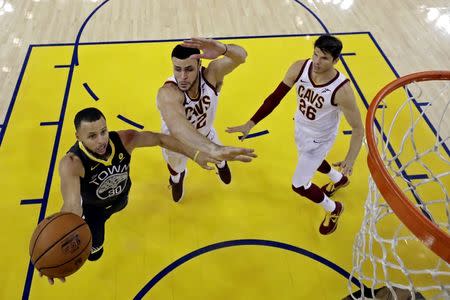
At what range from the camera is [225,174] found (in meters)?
4.08

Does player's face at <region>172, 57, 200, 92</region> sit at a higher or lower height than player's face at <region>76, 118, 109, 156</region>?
higher

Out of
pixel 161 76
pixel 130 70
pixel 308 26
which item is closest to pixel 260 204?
pixel 161 76

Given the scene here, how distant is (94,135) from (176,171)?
120 centimetres

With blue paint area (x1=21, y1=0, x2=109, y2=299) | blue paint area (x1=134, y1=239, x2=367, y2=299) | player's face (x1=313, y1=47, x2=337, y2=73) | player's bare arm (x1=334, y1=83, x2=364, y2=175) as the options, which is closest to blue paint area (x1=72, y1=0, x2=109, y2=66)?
blue paint area (x1=21, y1=0, x2=109, y2=299)

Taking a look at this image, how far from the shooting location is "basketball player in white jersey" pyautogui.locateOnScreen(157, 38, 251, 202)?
2787 mm

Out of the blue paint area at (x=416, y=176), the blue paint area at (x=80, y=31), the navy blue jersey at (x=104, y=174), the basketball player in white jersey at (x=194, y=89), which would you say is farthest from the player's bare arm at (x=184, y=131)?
the blue paint area at (x=80, y=31)

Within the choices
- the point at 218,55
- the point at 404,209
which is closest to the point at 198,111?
the point at 218,55

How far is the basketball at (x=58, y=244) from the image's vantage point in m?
2.52

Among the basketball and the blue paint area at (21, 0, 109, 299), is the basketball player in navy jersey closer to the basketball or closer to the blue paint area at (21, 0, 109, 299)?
the basketball

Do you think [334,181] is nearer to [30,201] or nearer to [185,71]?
[185,71]

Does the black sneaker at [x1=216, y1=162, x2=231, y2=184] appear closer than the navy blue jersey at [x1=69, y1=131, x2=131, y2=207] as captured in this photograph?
No

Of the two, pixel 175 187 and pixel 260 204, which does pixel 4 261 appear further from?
pixel 260 204

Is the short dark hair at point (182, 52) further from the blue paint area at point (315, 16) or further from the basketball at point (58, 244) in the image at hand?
the blue paint area at point (315, 16)

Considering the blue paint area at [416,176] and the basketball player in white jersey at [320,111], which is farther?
the blue paint area at [416,176]
